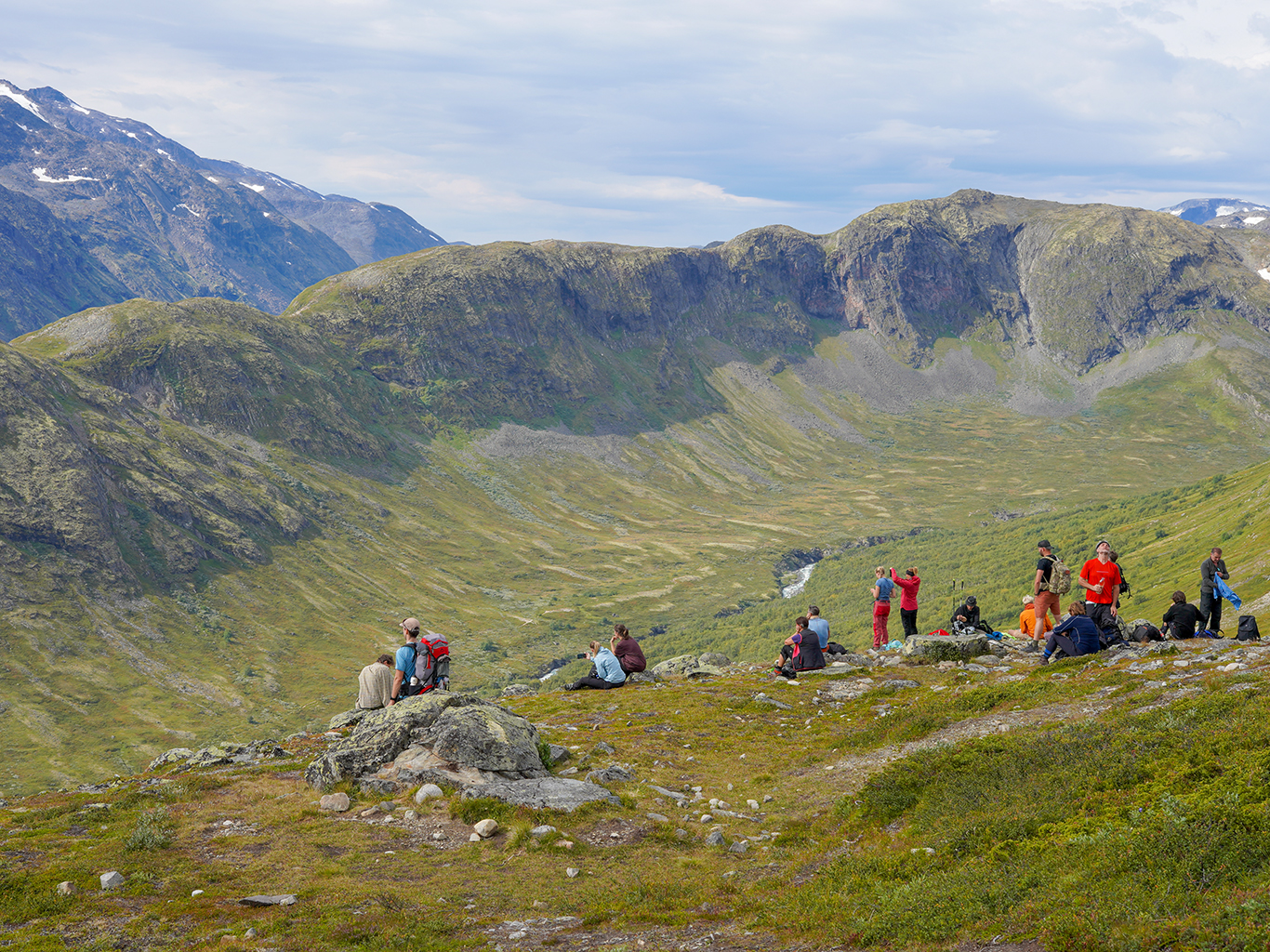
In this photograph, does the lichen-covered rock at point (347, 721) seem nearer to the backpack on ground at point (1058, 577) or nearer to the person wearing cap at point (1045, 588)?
the person wearing cap at point (1045, 588)

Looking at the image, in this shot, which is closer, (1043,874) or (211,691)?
(1043,874)

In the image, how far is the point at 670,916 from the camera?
53.9ft

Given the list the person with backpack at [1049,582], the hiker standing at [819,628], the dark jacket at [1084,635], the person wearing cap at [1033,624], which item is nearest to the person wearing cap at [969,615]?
the person wearing cap at [1033,624]

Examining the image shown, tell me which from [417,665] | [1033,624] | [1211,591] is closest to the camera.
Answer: [417,665]

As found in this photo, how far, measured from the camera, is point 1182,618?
32438 millimetres

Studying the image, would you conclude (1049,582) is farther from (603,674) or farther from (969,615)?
(603,674)

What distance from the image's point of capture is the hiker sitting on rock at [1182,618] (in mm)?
32375

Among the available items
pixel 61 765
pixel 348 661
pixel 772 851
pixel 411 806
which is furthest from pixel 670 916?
pixel 348 661

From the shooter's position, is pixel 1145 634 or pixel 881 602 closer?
pixel 1145 634

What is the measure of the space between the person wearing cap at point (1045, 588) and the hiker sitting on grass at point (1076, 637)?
3446 millimetres

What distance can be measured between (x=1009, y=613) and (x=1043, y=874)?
14232cm

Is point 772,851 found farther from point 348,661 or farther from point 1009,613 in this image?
point 348,661

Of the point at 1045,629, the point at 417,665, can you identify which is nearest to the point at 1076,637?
the point at 1045,629

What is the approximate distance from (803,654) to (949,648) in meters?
7.26
